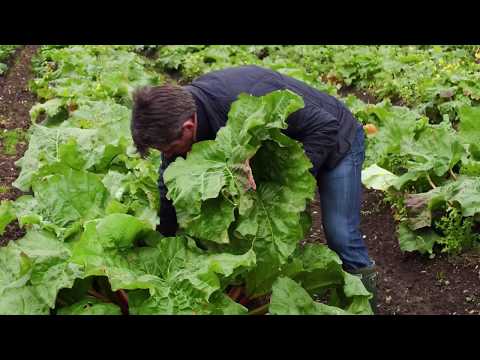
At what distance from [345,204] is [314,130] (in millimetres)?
539

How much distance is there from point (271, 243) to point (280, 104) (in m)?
0.71

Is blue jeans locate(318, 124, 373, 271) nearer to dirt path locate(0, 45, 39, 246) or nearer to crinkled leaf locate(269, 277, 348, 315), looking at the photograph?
crinkled leaf locate(269, 277, 348, 315)

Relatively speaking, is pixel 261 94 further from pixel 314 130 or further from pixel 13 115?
pixel 13 115

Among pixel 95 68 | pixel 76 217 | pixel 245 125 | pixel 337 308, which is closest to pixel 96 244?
pixel 76 217

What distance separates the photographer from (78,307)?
3445mm

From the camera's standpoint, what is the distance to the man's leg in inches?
147

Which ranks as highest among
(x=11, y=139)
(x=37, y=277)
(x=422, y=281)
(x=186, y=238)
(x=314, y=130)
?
(x=314, y=130)

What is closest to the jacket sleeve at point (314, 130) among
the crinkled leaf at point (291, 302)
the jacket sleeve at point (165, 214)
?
the crinkled leaf at point (291, 302)

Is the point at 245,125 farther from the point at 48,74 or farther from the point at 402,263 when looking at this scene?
the point at 48,74

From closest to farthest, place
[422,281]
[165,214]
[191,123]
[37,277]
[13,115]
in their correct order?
[191,123] → [37,277] → [165,214] → [422,281] → [13,115]

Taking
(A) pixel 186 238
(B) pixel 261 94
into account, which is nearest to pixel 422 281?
(A) pixel 186 238

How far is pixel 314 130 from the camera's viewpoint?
3.47 metres

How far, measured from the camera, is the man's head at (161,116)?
10.2ft

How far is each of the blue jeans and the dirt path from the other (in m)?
2.44
